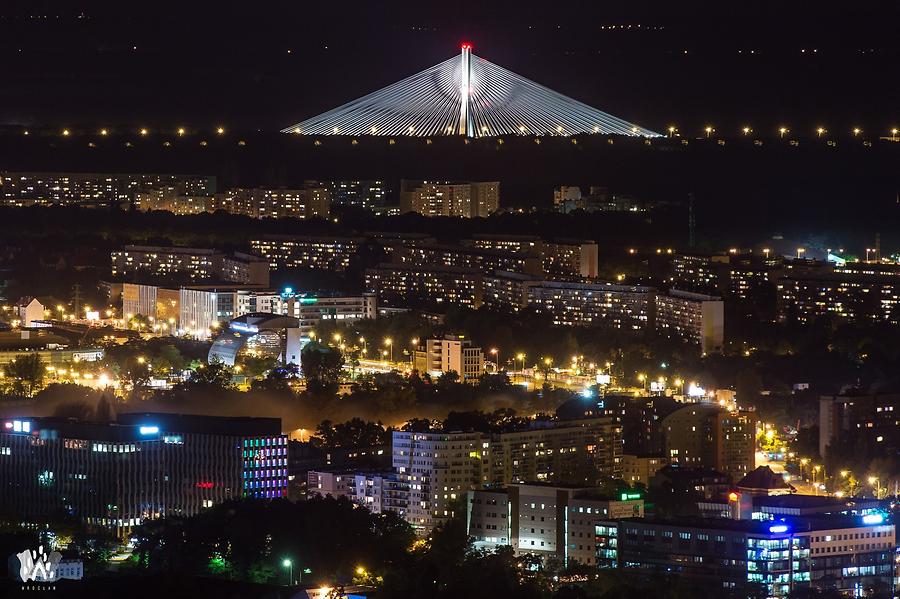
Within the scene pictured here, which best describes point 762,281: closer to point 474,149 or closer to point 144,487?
point 474,149

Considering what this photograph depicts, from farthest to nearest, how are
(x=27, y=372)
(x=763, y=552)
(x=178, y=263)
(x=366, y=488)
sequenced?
(x=178, y=263)
(x=27, y=372)
(x=366, y=488)
(x=763, y=552)

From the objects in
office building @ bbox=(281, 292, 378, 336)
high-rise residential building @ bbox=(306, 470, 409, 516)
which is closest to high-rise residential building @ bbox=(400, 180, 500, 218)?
office building @ bbox=(281, 292, 378, 336)

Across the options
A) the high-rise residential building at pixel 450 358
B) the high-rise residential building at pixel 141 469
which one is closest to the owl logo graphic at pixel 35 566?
the high-rise residential building at pixel 141 469

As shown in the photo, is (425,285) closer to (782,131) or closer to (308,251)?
(308,251)

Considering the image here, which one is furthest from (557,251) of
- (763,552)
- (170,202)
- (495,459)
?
(763,552)

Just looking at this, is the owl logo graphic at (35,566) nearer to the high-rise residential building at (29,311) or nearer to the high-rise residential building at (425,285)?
the high-rise residential building at (29,311)

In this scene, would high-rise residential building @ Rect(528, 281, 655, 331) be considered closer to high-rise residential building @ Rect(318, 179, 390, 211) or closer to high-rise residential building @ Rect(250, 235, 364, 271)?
high-rise residential building @ Rect(250, 235, 364, 271)

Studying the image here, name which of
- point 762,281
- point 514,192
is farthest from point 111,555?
point 514,192
